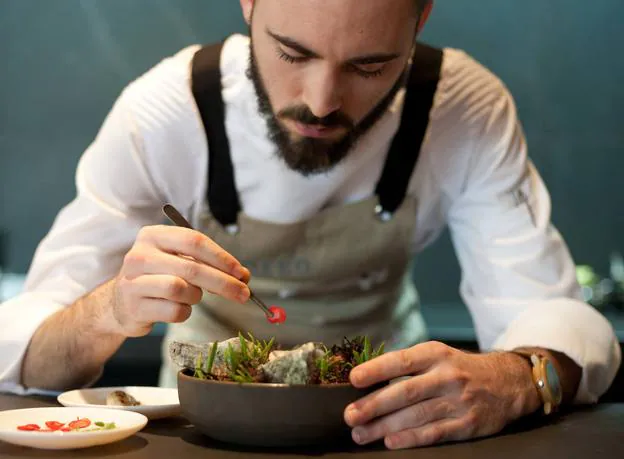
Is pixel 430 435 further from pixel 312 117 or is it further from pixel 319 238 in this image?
pixel 319 238

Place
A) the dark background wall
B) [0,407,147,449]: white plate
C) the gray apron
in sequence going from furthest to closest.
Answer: the dark background wall < the gray apron < [0,407,147,449]: white plate

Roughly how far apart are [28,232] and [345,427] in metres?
3.07

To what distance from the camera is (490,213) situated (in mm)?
2035

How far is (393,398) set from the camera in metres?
1.25

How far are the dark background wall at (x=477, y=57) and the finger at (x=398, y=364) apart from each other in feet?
8.70

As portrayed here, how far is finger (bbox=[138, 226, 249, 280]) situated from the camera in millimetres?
1344

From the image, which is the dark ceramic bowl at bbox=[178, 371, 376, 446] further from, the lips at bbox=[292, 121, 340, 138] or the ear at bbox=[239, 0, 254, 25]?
the ear at bbox=[239, 0, 254, 25]

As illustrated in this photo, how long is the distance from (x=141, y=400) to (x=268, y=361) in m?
0.34

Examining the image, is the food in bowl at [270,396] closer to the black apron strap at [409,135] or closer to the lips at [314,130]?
the lips at [314,130]

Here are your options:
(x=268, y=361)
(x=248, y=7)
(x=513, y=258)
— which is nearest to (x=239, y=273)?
(x=268, y=361)

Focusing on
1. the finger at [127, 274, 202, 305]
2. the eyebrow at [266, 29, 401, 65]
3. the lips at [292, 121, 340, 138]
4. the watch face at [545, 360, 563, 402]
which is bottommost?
the watch face at [545, 360, 563, 402]

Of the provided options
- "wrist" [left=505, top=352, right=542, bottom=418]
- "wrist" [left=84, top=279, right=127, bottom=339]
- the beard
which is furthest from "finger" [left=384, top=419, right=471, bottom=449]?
the beard

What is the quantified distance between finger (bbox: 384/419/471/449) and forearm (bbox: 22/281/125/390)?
545mm

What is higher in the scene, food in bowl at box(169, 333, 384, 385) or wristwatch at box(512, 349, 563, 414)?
food in bowl at box(169, 333, 384, 385)
